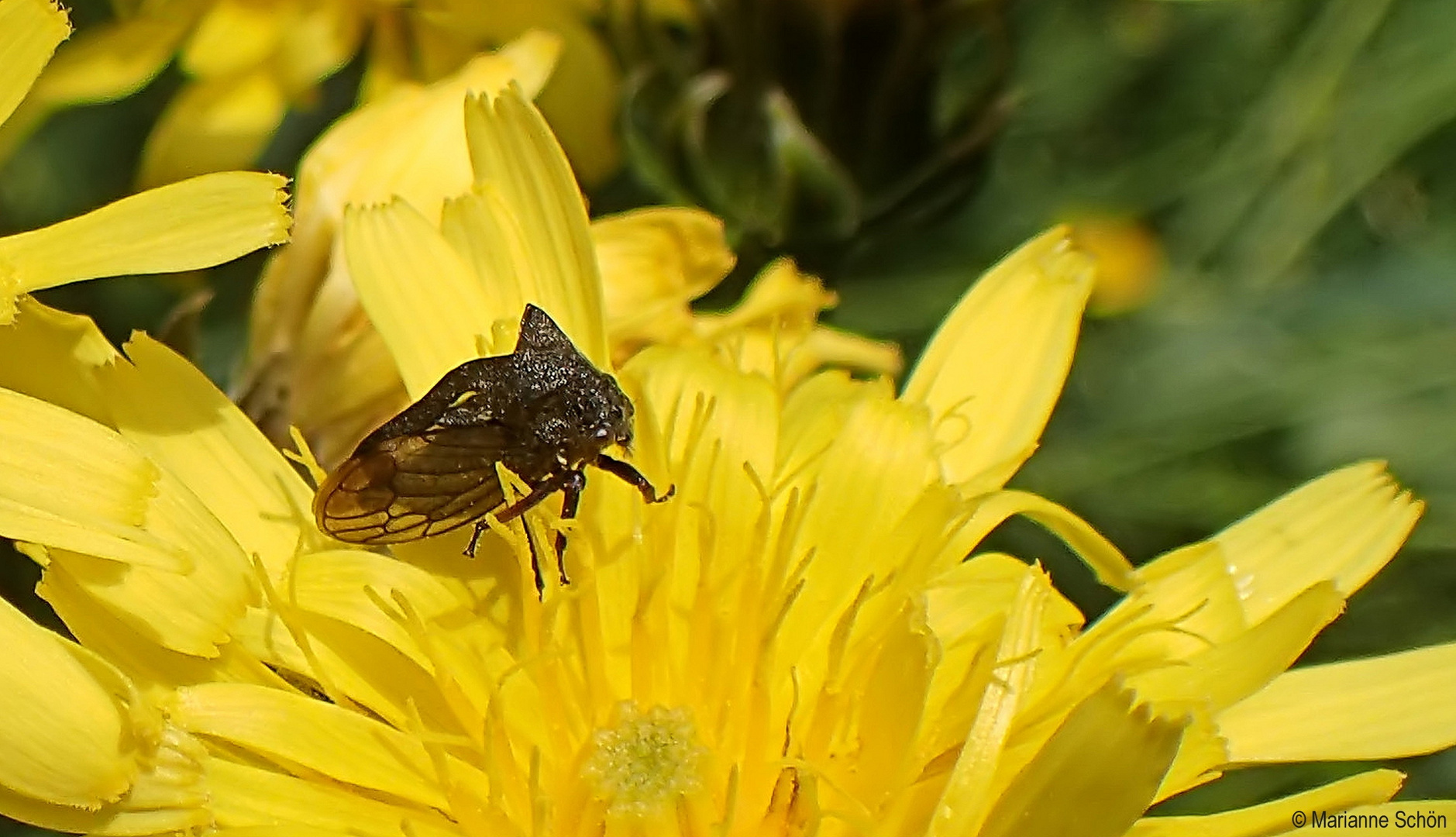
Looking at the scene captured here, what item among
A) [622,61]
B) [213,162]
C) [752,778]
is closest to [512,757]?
[752,778]

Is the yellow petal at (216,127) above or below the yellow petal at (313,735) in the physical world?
above

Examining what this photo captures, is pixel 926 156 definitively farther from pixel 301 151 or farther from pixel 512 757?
pixel 512 757

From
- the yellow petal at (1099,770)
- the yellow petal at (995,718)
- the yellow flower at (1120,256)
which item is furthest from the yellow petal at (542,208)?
the yellow flower at (1120,256)

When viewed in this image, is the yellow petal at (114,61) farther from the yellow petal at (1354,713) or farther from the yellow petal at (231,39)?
the yellow petal at (1354,713)

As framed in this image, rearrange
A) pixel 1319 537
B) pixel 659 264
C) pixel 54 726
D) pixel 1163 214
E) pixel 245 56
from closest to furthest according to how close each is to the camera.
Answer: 1. pixel 54 726
2. pixel 1319 537
3. pixel 659 264
4. pixel 245 56
5. pixel 1163 214

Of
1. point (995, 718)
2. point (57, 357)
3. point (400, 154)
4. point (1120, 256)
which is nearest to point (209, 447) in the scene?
point (57, 357)

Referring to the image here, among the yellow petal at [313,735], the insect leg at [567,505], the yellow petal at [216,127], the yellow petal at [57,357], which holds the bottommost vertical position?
the yellow petal at [313,735]

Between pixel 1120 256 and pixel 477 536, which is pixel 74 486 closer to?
pixel 477 536
